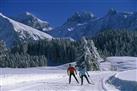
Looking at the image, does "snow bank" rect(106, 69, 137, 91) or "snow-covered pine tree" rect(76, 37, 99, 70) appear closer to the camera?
"snow bank" rect(106, 69, 137, 91)

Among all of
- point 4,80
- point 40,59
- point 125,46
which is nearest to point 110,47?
point 125,46

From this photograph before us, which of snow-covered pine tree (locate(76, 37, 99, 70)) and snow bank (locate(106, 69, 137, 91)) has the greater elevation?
snow-covered pine tree (locate(76, 37, 99, 70))

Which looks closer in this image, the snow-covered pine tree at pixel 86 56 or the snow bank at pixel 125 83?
the snow bank at pixel 125 83

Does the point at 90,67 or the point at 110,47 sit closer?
the point at 90,67

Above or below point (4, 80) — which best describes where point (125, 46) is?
above

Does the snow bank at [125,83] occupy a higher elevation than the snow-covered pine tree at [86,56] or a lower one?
lower

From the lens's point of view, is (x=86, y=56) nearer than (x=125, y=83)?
No

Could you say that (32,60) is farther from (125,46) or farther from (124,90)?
(124,90)

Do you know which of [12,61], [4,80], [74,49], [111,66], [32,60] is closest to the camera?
[4,80]

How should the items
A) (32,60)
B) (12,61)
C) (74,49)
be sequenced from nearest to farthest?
1. (12,61)
2. (32,60)
3. (74,49)

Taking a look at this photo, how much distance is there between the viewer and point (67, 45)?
19975 centimetres

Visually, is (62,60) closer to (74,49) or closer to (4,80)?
(74,49)

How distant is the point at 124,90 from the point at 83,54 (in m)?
56.3

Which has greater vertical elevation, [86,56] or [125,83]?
[86,56]
